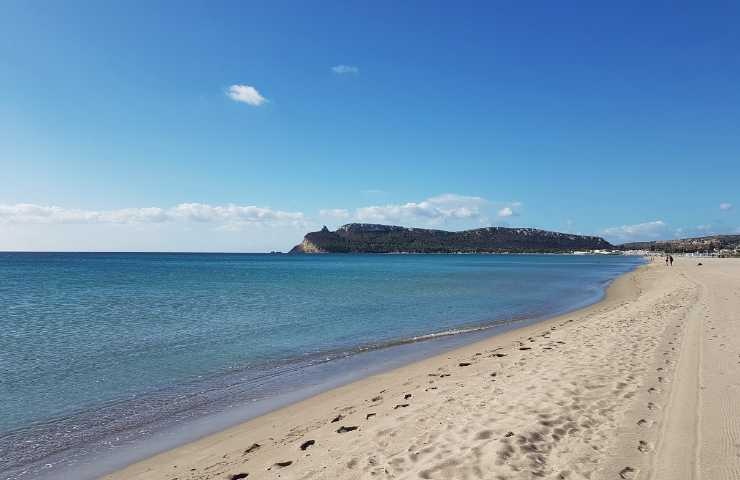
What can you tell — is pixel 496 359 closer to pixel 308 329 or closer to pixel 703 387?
pixel 703 387

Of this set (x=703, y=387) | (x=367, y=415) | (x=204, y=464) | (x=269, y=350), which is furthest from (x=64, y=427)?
(x=703, y=387)

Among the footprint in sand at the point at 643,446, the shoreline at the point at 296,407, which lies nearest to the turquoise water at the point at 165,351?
the shoreline at the point at 296,407

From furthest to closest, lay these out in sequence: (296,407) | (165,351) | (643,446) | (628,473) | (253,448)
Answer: (165,351) < (296,407) < (253,448) < (643,446) < (628,473)

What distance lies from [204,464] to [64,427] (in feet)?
12.9

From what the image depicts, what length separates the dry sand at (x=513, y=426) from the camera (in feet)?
17.8

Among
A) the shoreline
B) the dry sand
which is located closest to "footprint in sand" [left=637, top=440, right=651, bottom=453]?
the dry sand

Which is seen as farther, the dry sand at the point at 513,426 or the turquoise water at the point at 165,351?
the turquoise water at the point at 165,351

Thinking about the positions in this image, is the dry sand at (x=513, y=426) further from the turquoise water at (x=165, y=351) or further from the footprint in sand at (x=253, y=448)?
the turquoise water at (x=165, y=351)

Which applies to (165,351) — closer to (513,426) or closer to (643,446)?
(513,426)

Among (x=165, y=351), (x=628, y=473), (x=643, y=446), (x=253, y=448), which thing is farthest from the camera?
(x=165, y=351)

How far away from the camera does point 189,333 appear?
18891mm

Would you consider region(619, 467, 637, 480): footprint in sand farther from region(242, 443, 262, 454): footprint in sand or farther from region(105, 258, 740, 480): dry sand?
region(242, 443, 262, 454): footprint in sand

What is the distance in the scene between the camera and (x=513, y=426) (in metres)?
6.47

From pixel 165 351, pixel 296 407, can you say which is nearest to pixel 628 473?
pixel 296 407
